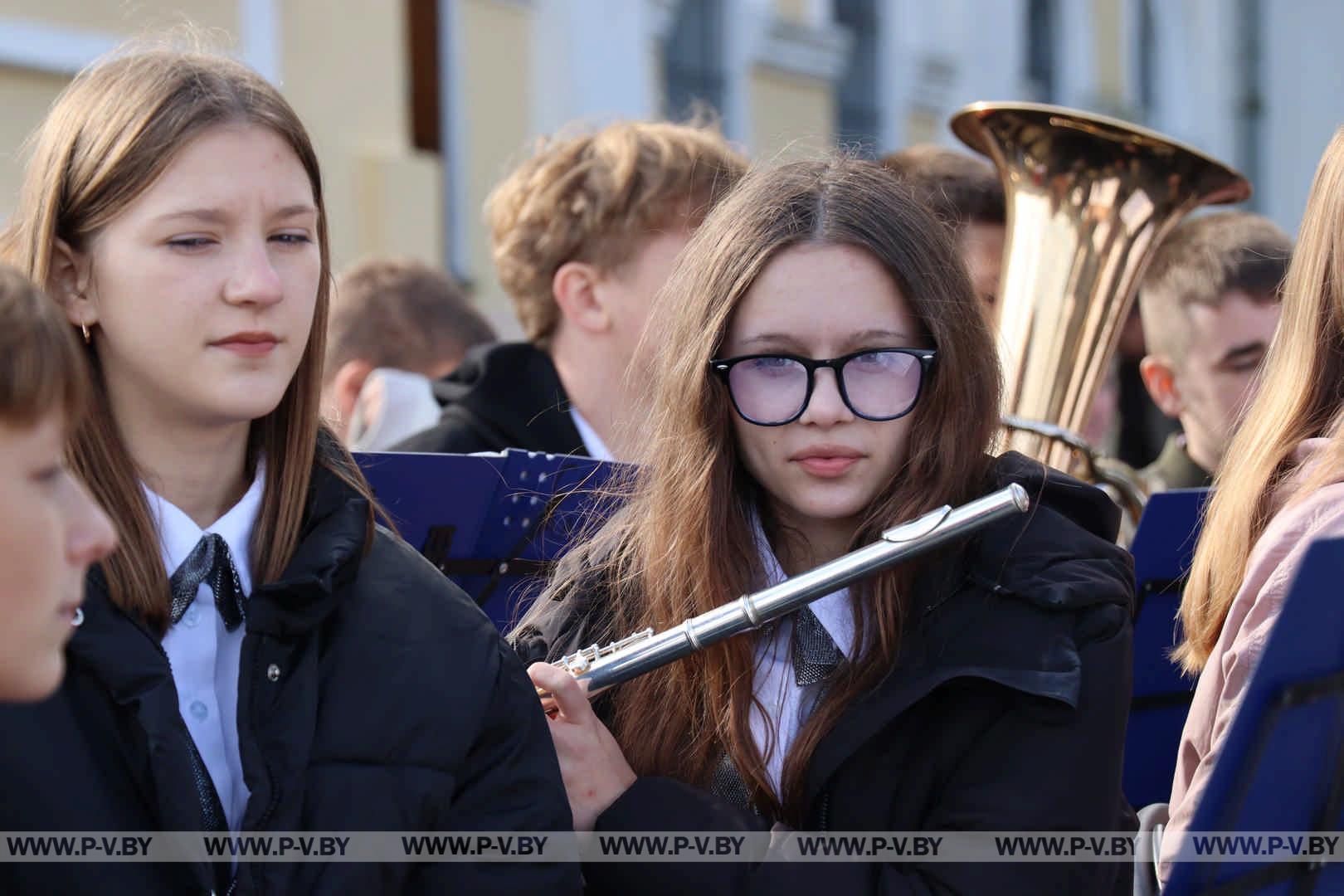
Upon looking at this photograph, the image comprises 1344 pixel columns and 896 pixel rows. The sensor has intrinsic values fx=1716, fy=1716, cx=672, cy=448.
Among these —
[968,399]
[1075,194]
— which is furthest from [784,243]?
[1075,194]

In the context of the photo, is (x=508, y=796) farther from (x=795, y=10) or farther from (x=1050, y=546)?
(x=795, y=10)

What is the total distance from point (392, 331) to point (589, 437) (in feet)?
5.05

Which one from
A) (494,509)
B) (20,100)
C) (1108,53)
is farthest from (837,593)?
(1108,53)

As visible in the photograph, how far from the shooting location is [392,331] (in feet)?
15.1

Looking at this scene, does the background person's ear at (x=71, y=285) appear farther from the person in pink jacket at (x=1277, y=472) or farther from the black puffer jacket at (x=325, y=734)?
the person in pink jacket at (x=1277, y=472)

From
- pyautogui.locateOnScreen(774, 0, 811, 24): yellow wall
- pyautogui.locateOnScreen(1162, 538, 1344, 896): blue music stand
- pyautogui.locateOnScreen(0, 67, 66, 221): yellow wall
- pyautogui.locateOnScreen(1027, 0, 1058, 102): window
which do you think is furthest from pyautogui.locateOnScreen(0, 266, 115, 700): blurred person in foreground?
pyautogui.locateOnScreen(1027, 0, 1058, 102): window

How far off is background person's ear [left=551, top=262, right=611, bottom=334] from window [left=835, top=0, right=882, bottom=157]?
9151mm

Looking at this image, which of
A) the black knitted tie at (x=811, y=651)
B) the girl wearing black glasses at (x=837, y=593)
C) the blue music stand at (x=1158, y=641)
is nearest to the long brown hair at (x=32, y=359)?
the girl wearing black glasses at (x=837, y=593)

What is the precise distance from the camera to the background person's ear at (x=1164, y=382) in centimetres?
379

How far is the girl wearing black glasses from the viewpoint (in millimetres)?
1887

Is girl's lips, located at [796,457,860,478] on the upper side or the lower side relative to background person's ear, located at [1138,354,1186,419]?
upper

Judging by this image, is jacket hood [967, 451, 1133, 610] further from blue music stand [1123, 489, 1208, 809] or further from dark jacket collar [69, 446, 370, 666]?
dark jacket collar [69, 446, 370, 666]

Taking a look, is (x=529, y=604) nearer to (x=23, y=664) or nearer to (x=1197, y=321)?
(x=23, y=664)

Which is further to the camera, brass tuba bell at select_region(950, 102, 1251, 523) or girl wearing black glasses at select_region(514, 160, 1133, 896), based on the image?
brass tuba bell at select_region(950, 102, 1251, 523)
